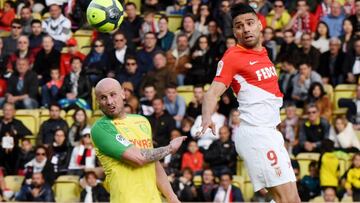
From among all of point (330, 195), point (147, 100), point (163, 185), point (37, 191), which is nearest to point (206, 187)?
point (330, 195)

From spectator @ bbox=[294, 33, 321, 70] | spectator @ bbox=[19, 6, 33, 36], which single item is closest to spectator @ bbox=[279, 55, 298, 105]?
spectator @ bbox=[294, 33, 321, 70]

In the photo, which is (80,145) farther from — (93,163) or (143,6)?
(143,6)

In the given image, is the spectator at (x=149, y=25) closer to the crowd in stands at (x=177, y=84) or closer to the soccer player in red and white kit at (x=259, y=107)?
the crowd in stands at (x=177, y=84)

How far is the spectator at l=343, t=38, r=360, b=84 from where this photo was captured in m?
18.6

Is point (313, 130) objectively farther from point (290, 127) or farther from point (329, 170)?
point (329, 170)

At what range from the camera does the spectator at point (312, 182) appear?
55.0ft

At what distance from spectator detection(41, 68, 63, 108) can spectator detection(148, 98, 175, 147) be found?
1.94 meters

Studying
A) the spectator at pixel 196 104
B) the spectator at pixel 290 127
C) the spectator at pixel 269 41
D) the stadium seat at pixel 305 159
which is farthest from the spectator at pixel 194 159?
the spectator at pixel 269 41

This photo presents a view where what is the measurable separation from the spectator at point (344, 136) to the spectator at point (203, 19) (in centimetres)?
344

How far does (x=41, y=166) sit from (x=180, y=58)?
326 centimetres

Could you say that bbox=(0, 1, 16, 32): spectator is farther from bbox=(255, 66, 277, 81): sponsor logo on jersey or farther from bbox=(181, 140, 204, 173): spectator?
bbox=(255, 66, 277, 81): sponsor logo on jersey

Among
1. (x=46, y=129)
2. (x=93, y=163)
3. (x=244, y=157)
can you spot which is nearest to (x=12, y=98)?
(x=46, y=129)

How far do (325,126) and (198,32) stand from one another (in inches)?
130

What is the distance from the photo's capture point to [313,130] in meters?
17.6
